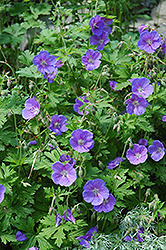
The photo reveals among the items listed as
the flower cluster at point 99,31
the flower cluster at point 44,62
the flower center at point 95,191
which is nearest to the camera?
the flower center at point 95,191

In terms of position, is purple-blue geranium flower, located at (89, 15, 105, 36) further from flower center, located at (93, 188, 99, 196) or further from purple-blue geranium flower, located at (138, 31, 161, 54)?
flower center, located at (93, 188, 99, 196)

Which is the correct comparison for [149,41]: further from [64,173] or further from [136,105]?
[64,173]

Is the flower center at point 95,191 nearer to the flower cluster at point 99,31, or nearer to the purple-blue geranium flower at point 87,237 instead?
the purple-blue geranium flower at point 87,237

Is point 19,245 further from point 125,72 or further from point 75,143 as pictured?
point 125,72

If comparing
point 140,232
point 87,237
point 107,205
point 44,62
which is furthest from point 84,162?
point 44,62

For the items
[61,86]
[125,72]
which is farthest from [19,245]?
[125,72]

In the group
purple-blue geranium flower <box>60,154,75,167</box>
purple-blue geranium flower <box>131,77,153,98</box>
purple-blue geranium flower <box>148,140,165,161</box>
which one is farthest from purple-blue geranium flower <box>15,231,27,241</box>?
purple-blue geranium flower <box>131,77,153,98</box>

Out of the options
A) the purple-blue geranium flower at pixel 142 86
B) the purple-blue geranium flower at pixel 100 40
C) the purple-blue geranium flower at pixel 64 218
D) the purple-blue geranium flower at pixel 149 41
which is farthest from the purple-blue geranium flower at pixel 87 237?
the purple-blue geranium flower at pixel 100 40
